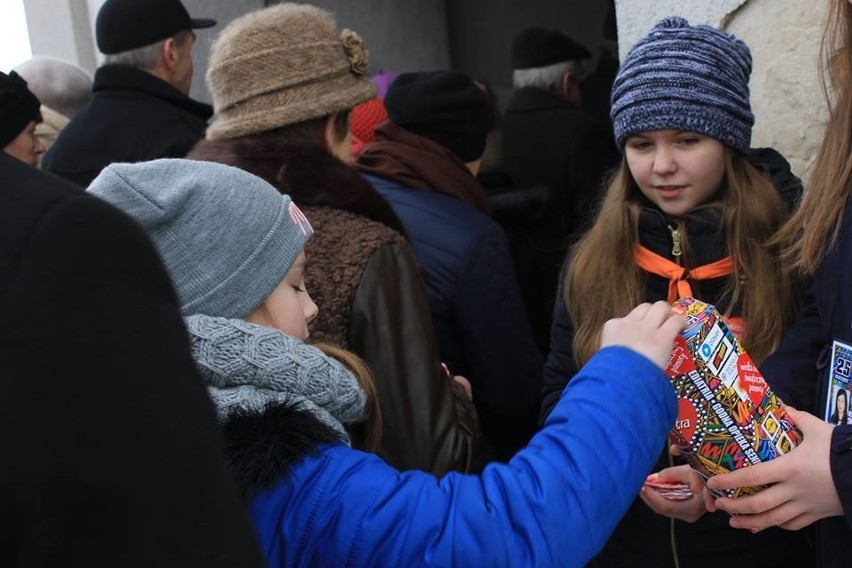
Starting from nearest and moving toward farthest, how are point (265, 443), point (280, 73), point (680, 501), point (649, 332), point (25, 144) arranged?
point (265, 443) < point (649, 332) < point (680, 501) < point (280, 73) < point (25, 144)

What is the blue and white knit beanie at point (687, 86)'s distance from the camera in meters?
2.08

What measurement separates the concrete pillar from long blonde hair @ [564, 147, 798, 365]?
1.52ft

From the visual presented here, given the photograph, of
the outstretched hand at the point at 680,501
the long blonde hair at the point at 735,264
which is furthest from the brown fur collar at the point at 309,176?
the outstretched hand at the point at 680,501

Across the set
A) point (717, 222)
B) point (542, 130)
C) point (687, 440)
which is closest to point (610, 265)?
point (717, 222)

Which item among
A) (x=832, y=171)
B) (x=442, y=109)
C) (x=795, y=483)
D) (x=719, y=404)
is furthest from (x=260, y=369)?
(x=442, y=109)

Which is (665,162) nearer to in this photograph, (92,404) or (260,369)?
(260,369)

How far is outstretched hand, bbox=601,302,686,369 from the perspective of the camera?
137 centimetres

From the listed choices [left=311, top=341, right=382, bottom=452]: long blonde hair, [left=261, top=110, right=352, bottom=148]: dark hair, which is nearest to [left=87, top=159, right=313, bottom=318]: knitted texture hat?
[left=311, top=341, right=382, bottom=452]: long blonde hair

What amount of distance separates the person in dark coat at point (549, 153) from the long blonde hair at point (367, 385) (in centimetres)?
209

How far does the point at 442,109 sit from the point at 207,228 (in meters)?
1.62

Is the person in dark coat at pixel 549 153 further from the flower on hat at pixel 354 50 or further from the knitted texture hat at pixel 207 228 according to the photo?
the knitted texture hat at pixel 207 228

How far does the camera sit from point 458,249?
8.32ft

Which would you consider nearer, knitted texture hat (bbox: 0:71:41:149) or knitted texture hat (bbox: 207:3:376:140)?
knitted texture hat (bbox: 207:3:376:140)

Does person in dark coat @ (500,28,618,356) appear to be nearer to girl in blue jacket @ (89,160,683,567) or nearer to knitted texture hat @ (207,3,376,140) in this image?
knitted texture hat @ (207,3,376,140)
